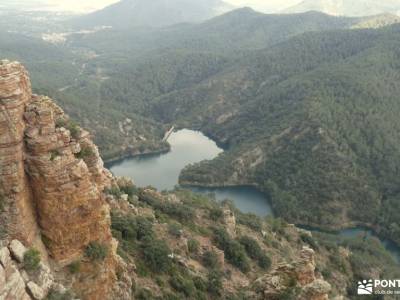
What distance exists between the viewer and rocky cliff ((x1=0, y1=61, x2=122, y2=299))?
86.6 ft

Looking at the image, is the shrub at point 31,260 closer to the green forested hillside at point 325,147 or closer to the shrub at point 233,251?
the shrub at point 233,251

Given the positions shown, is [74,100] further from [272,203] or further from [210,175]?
[272,203]

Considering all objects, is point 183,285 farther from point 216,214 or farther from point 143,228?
point 216,214

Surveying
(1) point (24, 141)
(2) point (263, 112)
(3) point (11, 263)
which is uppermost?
(1) point (24, 141)

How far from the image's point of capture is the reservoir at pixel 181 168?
12600cm

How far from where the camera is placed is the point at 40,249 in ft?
91.6

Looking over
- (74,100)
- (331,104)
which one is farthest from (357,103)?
(74,100)

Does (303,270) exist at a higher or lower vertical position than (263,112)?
higher

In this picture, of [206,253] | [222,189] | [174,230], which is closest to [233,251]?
[206,253]

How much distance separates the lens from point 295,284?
36.6 m

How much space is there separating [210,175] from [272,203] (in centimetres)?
2033

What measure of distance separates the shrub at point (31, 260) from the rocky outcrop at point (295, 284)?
17415mm

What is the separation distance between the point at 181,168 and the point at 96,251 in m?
118

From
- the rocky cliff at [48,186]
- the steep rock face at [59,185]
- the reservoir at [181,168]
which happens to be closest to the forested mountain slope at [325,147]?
the reservoir at [181,168]
